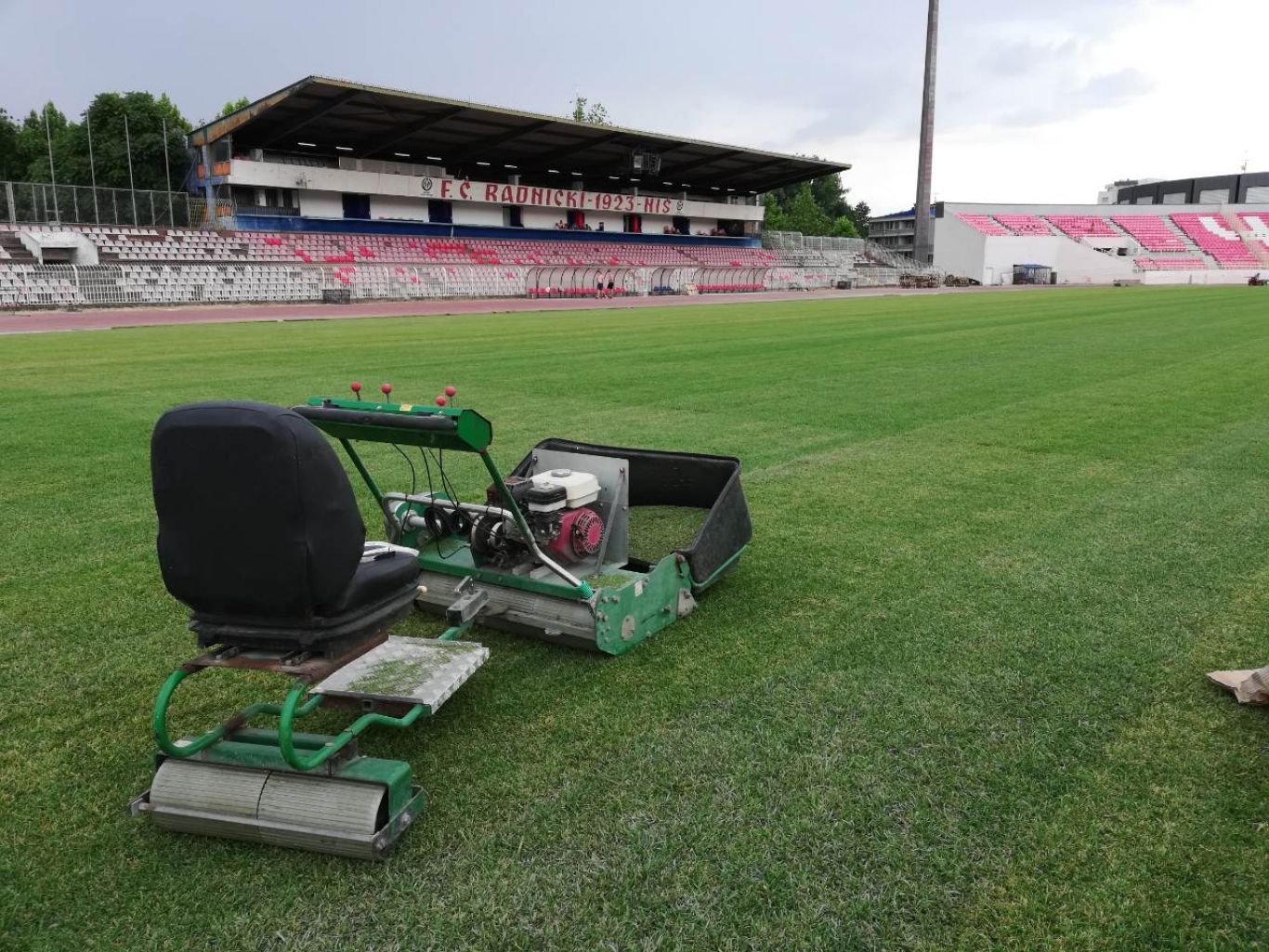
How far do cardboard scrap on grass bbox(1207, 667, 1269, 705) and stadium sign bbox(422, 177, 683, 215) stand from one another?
169ft

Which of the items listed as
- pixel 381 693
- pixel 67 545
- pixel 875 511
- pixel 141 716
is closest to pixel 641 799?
pixel 381 693

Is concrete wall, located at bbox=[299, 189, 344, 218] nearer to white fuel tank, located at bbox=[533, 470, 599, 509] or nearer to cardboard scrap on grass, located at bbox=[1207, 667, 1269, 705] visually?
white fuel tank, located at bbox=[533, 470, 599, 509]

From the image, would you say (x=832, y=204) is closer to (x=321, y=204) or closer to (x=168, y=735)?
(x=321, y=204)

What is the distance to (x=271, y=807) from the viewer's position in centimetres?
260

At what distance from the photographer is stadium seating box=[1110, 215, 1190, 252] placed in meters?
81.2

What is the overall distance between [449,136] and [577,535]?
47809 millimetres

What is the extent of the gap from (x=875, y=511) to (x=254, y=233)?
42070 millimetres

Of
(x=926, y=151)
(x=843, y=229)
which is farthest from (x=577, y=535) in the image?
(x=843, y=229)

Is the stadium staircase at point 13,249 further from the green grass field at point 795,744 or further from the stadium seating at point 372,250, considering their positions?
the green grass field at point 795,744

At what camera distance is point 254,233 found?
41844mm

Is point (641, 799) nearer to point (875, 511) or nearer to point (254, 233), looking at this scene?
point (875, 511)

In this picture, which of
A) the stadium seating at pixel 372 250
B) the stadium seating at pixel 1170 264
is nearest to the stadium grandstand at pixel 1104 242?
the stadium seating at pixel 1170 264

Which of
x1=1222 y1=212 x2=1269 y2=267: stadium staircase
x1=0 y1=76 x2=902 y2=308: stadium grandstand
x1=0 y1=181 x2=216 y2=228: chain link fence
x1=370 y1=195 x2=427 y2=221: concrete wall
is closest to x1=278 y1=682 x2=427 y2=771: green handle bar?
x1=0 y1=76 x2=902 y2=308: stadium grandstand

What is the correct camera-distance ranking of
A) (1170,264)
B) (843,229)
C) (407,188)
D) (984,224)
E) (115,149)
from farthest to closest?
1. (843,229)
2. (984,224)
3. (1170,264)
4. (115,149)
5. (407,188)
